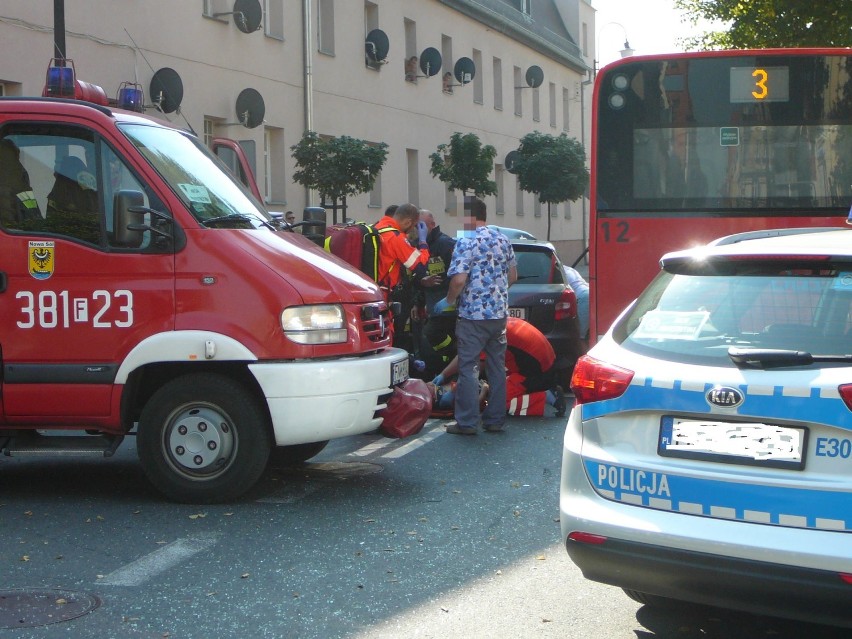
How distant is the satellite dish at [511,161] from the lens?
137 ft

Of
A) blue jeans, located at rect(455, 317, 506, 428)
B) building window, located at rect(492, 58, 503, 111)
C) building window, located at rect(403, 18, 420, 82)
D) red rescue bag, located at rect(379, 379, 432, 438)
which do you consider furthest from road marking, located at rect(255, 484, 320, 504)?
building window, located at rect(492, 58, 503, 111)

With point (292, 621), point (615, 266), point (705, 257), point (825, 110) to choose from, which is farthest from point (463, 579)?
point (825, 110)

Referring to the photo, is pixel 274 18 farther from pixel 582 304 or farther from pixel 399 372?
pixel 399 372

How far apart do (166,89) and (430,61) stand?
14.3m

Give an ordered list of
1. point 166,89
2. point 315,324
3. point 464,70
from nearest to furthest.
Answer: point 315,324 < point 166,89 < point 464,70

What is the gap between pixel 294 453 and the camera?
881 centimetres

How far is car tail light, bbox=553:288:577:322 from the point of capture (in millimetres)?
12578

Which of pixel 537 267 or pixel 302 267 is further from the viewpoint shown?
pixel 537 267

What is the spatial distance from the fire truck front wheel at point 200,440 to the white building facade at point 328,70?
12.3ft

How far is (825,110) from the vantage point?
1062 centimetres

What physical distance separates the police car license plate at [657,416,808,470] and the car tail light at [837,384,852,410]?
0.16 metres

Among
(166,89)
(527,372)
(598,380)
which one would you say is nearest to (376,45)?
(166,89)

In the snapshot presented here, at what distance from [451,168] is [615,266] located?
74.7ft

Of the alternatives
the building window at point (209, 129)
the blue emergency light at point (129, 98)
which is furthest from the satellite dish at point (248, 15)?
the blue emergency light at point (129, 98)
